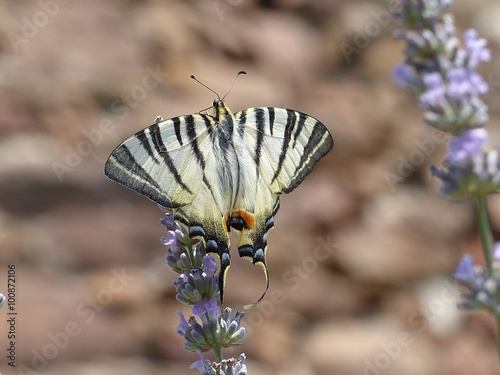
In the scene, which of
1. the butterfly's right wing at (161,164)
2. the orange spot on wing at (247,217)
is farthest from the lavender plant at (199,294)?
the orange spot on wing at (247,217)

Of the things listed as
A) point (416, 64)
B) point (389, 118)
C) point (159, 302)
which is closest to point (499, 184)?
point (416, 64)

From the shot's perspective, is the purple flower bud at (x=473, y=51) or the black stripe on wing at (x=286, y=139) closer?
the purple flower bud at (x=473, y=51)

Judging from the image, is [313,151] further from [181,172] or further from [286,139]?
[181,172]

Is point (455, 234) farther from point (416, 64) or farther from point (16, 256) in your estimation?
point (416, 64)

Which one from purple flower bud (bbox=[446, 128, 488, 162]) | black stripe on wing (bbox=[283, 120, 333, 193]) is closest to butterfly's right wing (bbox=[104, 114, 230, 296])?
black stripe on wing (bbox=[283, 120, 333, 193])

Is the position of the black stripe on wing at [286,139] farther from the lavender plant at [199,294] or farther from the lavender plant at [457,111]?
the lavender plant at [457,111]

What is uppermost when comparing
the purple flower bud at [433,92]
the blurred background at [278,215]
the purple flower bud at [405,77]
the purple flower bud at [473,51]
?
the purple flower bud at [473,51]

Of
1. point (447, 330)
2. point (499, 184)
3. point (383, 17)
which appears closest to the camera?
point (499, 184)
